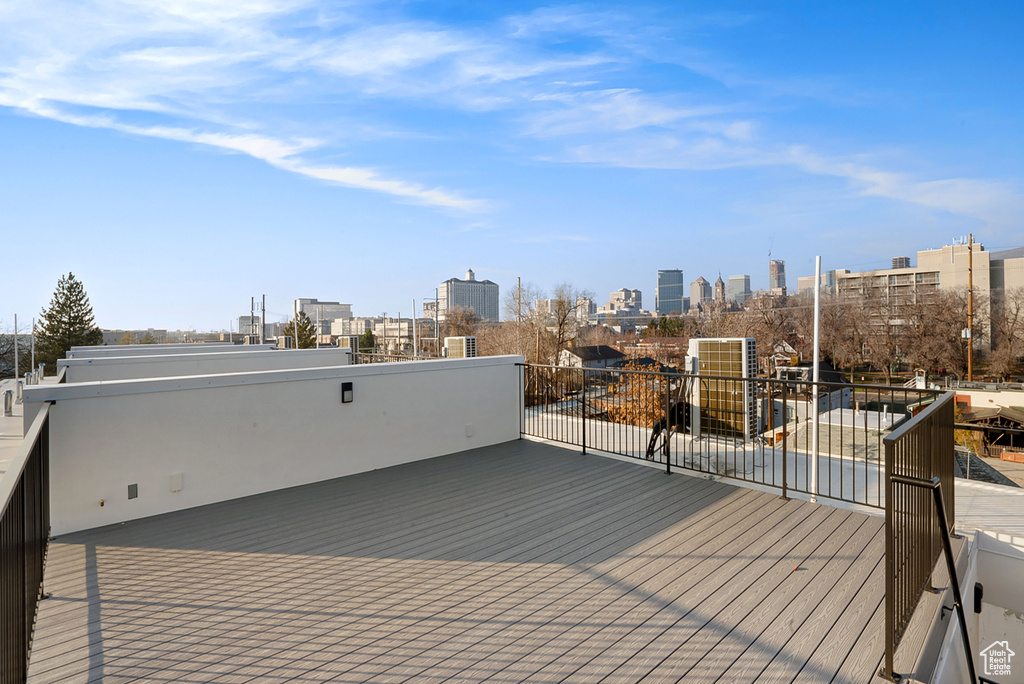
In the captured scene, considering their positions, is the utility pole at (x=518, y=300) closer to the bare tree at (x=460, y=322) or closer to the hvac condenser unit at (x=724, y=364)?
the bare tree at (x=460, y=322)

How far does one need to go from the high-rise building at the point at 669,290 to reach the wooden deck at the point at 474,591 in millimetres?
67757

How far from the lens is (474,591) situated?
8.57 ft

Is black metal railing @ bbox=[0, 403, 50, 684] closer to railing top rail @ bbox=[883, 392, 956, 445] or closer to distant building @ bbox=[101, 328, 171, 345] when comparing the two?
railing top rail @ bbox=[883, 392, 956, 445]

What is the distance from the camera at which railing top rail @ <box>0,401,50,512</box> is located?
1.54 meters

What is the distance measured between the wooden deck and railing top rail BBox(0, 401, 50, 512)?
79 cm

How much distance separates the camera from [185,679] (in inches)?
74.7

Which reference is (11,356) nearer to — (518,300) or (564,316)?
(518,300)

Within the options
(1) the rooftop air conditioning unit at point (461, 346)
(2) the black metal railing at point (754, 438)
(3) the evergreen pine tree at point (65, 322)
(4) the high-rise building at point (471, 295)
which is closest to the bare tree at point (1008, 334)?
(2) the black metal railing at point (754, 438)

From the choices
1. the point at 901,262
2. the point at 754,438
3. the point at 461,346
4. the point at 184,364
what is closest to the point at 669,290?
the point at 901,262

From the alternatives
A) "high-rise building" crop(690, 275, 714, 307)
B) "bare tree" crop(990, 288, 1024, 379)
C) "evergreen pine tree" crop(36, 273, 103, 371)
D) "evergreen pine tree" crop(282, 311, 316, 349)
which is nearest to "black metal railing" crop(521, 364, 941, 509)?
"evergreen pine tree" crop(282, 311, 316, 349)

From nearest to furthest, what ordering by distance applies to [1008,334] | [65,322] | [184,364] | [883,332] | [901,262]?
[184,364]
[1008,334]
[65,322]
[883,332]
[901,262]

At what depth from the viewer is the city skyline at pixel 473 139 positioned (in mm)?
10758

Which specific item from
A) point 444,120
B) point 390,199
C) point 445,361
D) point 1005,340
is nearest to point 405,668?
point 445,361

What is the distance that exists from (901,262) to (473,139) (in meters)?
50.2
